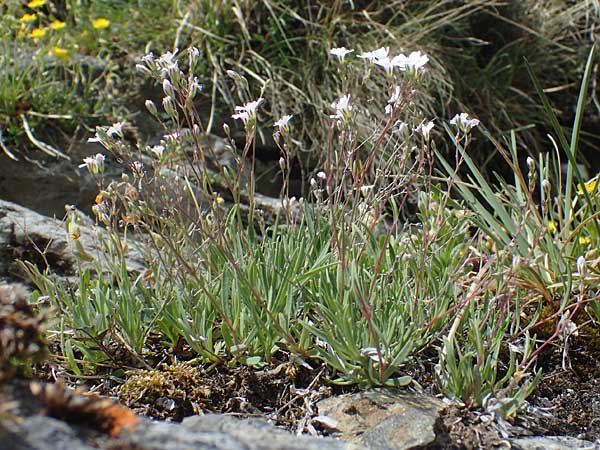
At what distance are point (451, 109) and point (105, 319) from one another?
2.88m

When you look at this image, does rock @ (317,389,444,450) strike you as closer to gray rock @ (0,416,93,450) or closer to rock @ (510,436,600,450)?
rock @ (510,436,600,450)

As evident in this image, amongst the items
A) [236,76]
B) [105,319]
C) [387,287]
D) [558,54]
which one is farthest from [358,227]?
[558,54]

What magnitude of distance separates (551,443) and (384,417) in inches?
16.8

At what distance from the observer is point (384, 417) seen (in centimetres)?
180

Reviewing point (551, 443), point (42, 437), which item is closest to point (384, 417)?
point (551, 443)

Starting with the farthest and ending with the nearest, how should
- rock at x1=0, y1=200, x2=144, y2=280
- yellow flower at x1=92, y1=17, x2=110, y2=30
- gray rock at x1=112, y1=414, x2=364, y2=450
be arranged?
yellow flower at x1=92, y1=17, x2=110, y2=30 < rock at x1=0, y1=200, x2=144, y2=280 < gray rock at x1=112, y1=414, x2=364, y2=450

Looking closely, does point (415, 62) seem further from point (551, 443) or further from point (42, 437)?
point (42, 437)

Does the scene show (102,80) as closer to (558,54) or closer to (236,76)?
(236,76)

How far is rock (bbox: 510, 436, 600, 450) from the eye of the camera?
1.79m

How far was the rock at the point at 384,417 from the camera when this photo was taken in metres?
1.70

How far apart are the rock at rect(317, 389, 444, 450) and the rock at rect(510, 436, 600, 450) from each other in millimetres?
206

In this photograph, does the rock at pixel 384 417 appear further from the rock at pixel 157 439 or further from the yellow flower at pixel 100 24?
the yellow flower at pixel 100 24

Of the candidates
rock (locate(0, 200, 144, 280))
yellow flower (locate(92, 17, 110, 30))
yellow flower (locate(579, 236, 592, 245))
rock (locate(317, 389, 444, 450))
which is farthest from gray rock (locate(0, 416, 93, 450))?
yellow flower (locate(92, 17, 110, 30))

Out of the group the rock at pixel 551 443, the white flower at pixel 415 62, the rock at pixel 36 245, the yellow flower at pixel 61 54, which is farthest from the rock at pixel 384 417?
the yellow flower at pixel 61 54
